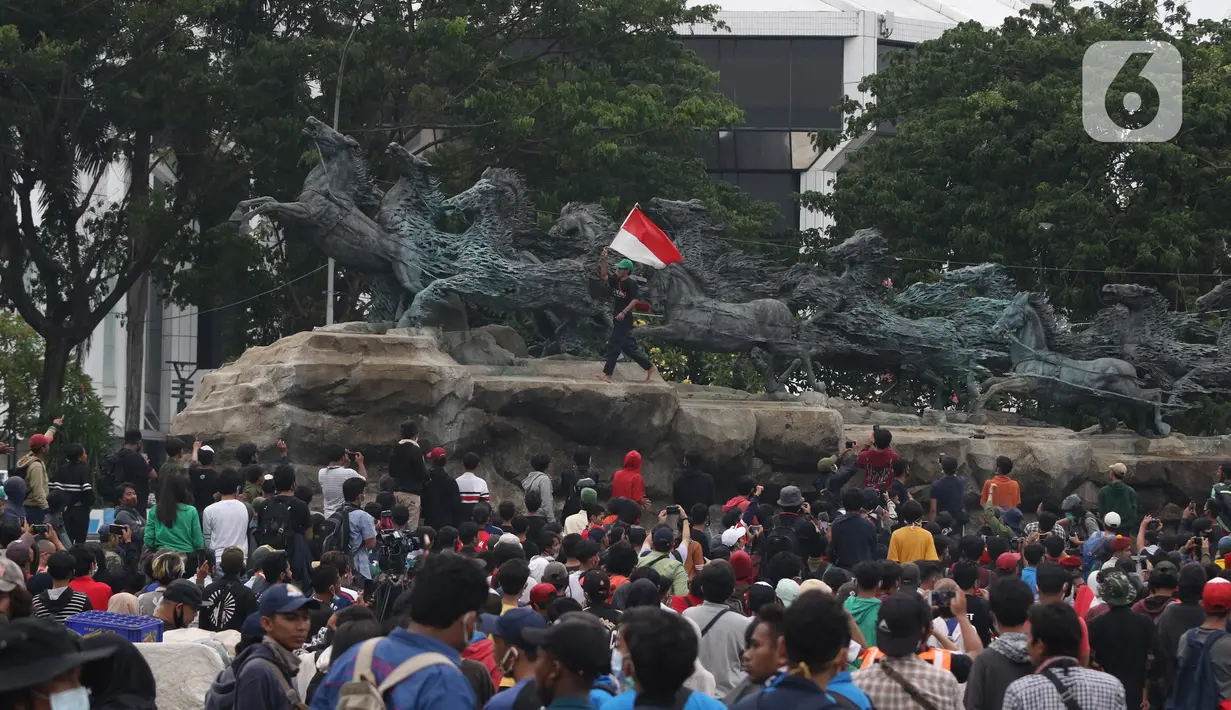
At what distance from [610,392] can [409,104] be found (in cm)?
991

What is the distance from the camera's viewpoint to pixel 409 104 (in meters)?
28.4

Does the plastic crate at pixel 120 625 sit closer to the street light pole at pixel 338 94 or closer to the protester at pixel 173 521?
the protester at pixel 173 521

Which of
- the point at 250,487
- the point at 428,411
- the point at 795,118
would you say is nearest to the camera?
the point at 250,487

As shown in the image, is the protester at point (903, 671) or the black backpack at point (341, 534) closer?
the protester at point (903, 671)

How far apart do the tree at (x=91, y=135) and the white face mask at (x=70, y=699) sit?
2064 cm

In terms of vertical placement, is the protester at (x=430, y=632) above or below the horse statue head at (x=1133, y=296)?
below

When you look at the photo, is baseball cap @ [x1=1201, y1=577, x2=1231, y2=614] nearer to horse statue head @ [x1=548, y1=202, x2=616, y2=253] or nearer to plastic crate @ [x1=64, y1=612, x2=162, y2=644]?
plastic crate @ [x1=64, y1=612, x2=162, y2=644]

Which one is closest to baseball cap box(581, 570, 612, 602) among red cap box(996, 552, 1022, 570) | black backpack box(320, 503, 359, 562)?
red cap box(996, 552, 1022, 570)

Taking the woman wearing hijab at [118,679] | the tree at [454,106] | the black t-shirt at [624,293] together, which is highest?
the tree at [454,106]

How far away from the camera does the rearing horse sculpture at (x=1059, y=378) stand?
78.8 feet

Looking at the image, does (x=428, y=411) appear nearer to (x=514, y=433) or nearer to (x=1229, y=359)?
(x=514, y=433)

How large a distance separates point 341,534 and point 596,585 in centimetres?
407

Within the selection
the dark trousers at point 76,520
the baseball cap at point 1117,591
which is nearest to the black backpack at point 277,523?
the dark trousers at point 76,520

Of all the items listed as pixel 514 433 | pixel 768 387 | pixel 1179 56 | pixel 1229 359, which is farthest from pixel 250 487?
→ pixel 1179 56
